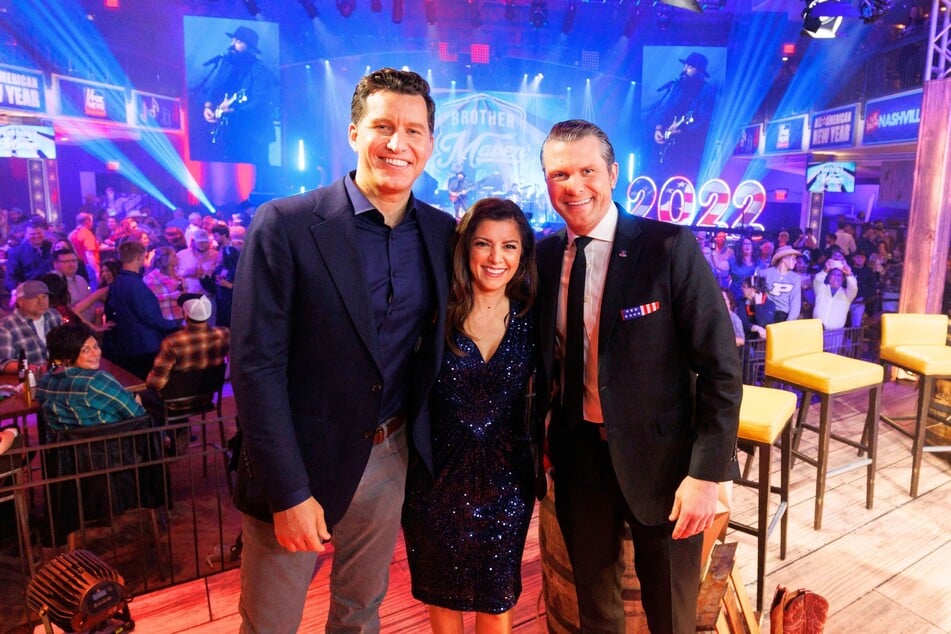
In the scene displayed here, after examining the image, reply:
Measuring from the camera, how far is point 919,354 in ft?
12.9

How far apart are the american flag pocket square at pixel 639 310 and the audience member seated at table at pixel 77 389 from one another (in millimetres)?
3007

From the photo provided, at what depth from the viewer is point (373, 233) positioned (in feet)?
5.43

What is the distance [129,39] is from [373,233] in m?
8.67

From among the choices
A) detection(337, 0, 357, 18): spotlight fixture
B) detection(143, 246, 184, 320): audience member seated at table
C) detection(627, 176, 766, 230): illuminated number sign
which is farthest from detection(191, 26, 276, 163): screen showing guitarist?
detection(627, 176, 766, 230): illuminated number sign

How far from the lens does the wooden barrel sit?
209 cm

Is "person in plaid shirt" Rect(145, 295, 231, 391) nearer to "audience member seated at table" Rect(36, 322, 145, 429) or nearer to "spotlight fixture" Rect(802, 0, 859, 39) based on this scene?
"audience member seated at table" Rect(36, 322, 145, 429)

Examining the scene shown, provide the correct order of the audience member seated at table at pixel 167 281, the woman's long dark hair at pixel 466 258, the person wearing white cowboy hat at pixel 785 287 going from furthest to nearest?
the person wearing white cowboy hat at pixel 785 287 → the audience member seated at table at pixel 167 281 → the woman's long dark hair at pixel 466 258

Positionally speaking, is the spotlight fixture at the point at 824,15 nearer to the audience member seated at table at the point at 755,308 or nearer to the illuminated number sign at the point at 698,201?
the audience member seated at table at the point at 755,308

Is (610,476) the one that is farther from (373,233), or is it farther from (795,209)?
(795,209)

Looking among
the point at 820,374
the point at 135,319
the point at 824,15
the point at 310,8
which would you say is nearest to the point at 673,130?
the point at 824,15

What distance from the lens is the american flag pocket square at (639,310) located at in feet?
5.66

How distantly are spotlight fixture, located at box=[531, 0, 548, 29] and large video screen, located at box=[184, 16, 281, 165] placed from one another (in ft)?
13.6

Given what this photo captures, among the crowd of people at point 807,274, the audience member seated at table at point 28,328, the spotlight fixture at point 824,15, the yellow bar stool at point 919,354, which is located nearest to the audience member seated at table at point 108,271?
the audience member seated at table at point 28,328

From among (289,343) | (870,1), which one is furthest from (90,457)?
(870,1)
